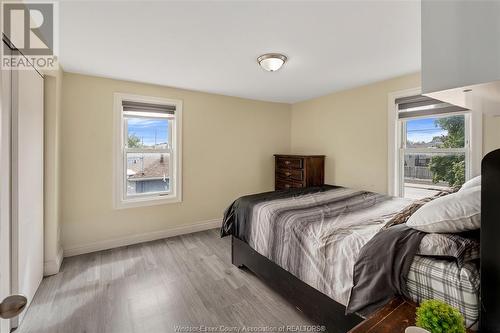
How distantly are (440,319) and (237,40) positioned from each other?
219cm

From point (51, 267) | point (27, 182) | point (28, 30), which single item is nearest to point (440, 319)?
point (27, 182)

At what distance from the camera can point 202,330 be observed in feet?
5.63

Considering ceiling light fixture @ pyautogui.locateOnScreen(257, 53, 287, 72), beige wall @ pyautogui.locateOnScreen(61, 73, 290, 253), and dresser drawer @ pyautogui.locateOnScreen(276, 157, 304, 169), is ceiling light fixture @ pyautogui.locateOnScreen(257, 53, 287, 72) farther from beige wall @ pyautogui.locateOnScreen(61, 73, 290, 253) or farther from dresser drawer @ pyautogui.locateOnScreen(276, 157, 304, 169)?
dresser drawer @ pyautogui.locateOnScreen(276, 157, 304, 169)

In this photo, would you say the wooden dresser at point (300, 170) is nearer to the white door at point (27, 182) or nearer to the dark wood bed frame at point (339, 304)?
the dark wood bed frame at point (339, 304)

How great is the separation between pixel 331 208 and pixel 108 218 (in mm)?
2798

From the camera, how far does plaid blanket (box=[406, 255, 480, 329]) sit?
98 centimetres

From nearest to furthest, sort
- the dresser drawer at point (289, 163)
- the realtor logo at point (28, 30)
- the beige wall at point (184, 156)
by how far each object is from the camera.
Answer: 1. the realtor logo at point (28, 30)
2. the beige wall at point (184, 156)
3. the dresser drawer at point (289, 163)

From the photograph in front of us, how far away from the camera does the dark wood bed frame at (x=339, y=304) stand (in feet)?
2.78

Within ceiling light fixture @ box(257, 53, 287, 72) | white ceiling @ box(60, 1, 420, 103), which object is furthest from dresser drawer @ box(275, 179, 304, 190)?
ceiling light fixture @ box(257, 53, 287, 72)

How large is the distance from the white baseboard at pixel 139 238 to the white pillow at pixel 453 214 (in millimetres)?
3093

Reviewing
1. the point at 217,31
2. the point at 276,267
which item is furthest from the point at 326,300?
the point at 217,31

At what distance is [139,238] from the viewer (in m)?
3.28

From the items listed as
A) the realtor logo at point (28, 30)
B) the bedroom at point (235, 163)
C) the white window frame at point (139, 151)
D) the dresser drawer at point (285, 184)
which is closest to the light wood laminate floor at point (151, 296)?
the bedroom at point (235, 163)

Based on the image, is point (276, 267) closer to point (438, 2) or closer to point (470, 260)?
point (470, 260)
